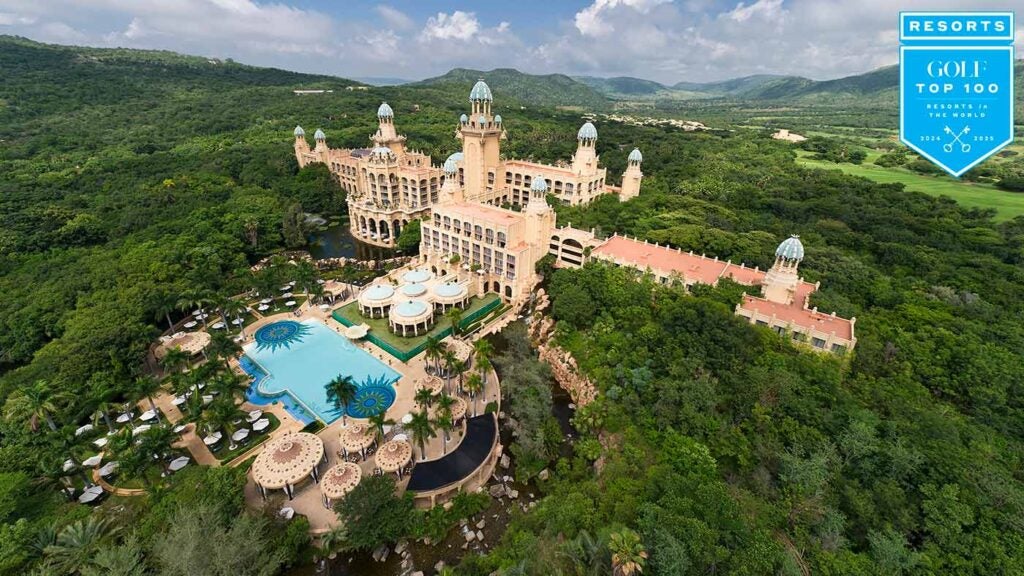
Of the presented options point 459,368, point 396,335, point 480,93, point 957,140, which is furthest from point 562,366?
point 480,93

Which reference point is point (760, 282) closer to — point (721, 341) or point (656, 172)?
point (721, 341)

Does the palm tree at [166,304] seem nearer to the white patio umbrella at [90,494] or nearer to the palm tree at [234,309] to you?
the palm tree at [234,309]

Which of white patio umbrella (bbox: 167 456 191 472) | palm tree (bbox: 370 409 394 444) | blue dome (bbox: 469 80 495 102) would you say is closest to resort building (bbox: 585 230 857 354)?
palm tree (bbox: 370 409 394 444)

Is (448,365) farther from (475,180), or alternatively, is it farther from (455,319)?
(475,180)

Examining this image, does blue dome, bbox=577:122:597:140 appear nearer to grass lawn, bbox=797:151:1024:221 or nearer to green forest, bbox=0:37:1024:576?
green forest, bbox=0:37:1024:576

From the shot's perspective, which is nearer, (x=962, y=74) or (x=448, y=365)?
(x=962, y=74)

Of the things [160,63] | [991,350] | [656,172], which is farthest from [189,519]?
[160,63]
